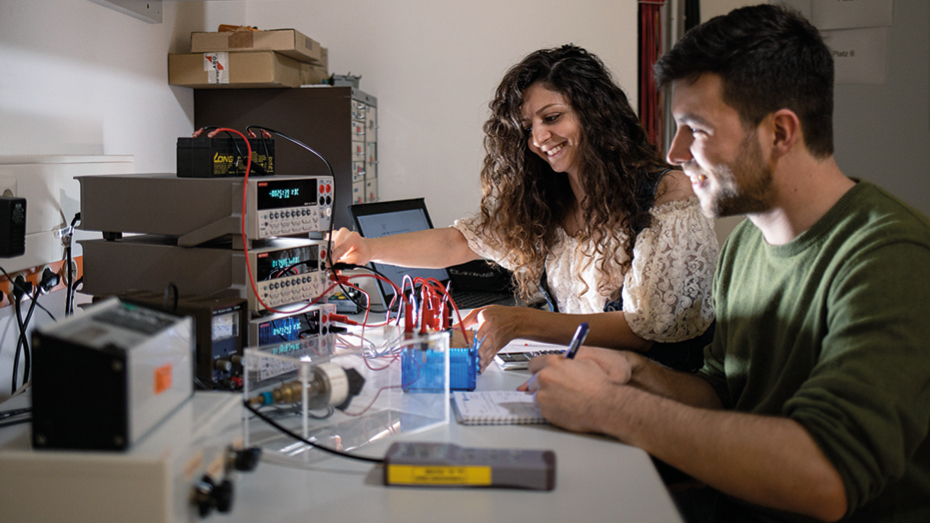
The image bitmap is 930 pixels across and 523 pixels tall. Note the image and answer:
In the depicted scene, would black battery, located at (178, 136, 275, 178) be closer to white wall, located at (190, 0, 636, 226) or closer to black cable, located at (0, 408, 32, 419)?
black cable, located at (0, 408, 32, 419)

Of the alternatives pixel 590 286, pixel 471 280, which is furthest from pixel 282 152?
pixel 590 286

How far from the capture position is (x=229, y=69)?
233cm

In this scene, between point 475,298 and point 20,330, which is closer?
point 20,330

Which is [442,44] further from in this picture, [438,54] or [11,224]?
[11,224]

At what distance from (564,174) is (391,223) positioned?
0.65 meters

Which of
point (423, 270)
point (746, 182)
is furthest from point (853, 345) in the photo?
point (423, 270)

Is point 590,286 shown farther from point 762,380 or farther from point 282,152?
point 282,152

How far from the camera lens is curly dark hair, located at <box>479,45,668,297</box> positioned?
1.67 metres

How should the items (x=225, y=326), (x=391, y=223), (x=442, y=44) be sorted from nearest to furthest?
(x=225, y=326) < (x=391, y=223) < (x=442, y=44)

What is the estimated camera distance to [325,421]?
106 cm

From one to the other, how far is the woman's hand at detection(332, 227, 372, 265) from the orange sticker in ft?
3.03

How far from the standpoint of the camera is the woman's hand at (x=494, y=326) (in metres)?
1.42

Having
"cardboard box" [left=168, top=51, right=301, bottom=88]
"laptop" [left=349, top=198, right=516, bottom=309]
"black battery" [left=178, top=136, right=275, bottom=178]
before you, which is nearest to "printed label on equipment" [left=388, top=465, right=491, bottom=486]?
"black battery" [left=178, top=136, right=275, bottom=178]

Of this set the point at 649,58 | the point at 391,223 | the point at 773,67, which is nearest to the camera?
the point at 773,67
